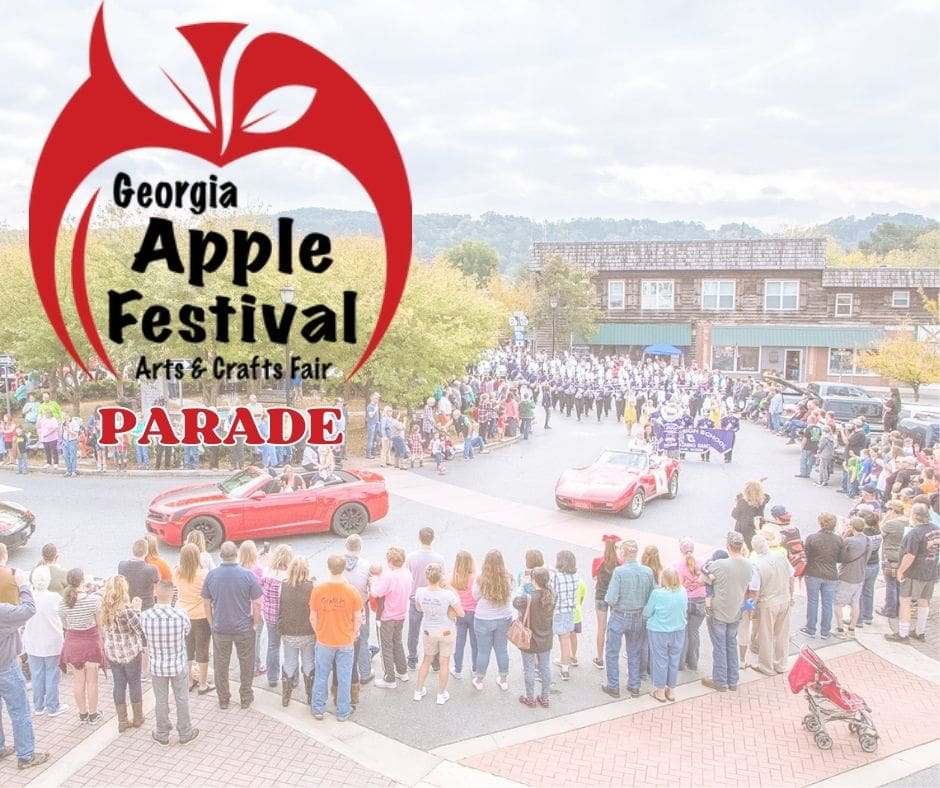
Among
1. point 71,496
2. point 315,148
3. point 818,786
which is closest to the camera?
point 818,786

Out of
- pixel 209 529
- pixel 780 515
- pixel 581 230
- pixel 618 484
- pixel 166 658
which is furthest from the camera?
pixel 581 230

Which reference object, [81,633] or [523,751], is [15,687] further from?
[523,751]

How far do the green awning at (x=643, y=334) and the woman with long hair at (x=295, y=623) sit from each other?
35425mm

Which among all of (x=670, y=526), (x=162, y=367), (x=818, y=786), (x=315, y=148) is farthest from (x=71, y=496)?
(x=818, y=786)

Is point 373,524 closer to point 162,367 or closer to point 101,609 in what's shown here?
point 101,609

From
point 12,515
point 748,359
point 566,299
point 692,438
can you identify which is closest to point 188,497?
point 12,515

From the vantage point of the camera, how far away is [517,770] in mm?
6637

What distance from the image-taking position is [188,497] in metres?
12.3

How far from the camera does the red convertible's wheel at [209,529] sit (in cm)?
1184

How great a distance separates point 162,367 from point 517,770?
15992 millimetres

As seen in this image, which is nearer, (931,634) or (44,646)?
(44,646)

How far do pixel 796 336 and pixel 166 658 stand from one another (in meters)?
38.2

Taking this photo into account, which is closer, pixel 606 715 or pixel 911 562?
pixel 606 715

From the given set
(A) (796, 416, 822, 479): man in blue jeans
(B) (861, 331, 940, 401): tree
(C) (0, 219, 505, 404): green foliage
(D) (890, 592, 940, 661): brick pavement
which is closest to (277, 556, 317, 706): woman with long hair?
(D) (890, 592, 940, 661): brick pavement
